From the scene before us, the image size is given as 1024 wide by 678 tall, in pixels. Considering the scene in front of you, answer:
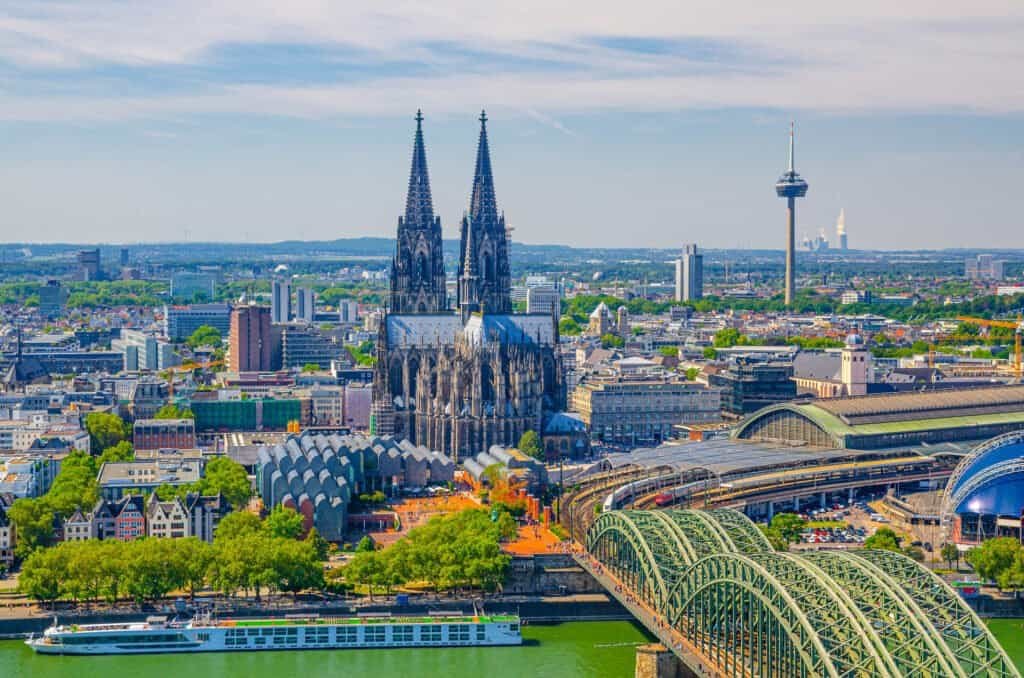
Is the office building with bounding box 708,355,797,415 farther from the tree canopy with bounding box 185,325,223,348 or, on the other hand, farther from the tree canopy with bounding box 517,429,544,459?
the tree canopy with bounding box 185,325,223,348

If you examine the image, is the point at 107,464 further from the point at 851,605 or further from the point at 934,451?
the point at 851,605

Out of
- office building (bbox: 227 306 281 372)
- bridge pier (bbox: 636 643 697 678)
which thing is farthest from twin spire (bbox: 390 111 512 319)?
bridge pier (bbox: 636 643 697 678)

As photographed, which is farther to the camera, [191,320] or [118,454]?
[191,320]

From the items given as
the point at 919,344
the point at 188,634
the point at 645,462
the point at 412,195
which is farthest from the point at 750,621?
the point at 919,344

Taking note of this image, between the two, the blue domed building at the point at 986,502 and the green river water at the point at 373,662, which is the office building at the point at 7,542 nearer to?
the green river water at the point at 373,662

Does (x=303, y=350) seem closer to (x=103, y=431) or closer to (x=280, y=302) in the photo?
(x=103, y=431)

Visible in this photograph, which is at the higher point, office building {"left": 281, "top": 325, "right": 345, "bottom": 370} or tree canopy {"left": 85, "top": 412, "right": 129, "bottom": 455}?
office building {"left": 281, "top": 325, "right": 345, "bottom": 370}

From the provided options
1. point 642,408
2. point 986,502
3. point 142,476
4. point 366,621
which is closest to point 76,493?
point 142,476
